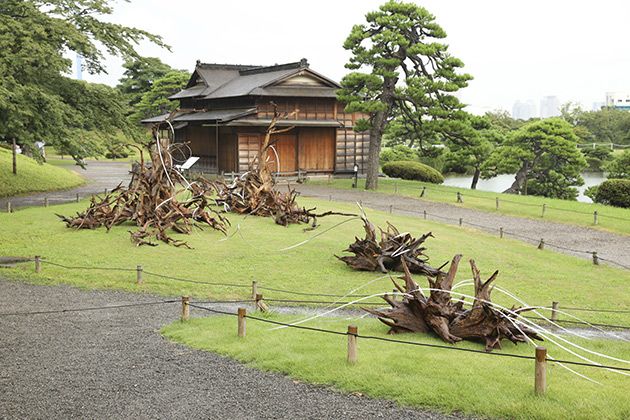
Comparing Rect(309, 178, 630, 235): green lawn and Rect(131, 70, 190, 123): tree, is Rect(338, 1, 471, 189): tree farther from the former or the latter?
Rect(131, 70, 190, 123): tree

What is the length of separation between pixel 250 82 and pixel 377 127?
9037mm

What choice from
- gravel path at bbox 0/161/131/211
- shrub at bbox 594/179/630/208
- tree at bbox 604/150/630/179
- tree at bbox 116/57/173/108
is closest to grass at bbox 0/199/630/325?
gravel path at bbox 0/161/131/211

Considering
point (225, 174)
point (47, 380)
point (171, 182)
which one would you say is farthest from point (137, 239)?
point (225, 174)

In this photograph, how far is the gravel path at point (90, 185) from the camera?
85.9 ft

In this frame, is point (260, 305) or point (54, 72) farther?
point (54, 72)

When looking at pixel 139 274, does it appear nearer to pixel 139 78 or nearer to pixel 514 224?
pixel 514 224

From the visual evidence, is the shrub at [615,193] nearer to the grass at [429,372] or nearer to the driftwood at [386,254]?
the driftwood at [386,254]

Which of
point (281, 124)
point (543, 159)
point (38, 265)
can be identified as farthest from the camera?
point (543, 159)

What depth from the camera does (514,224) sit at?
23359mm

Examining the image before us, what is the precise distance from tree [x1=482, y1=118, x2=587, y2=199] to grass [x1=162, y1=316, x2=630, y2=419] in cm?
Answer: 2503

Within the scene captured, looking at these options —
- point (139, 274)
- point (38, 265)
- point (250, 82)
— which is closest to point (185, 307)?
point (139, 274)

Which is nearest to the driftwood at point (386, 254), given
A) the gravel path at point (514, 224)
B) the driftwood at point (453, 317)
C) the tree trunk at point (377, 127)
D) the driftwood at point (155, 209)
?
the driftwood at point (453, 317)

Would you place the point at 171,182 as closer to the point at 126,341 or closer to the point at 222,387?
the point at 126,341

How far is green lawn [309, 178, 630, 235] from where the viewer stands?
2350 cm
